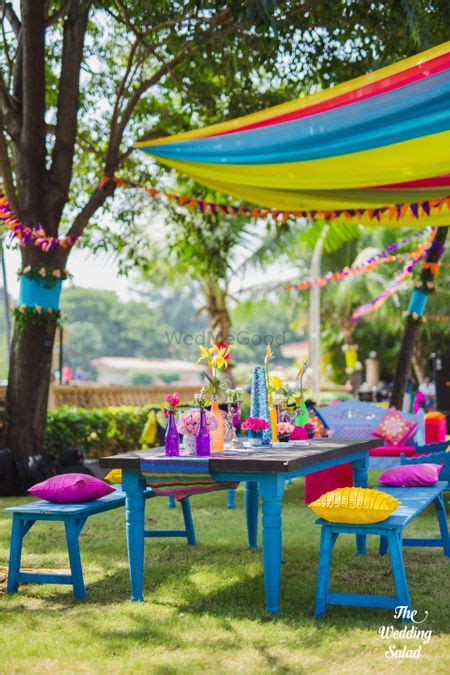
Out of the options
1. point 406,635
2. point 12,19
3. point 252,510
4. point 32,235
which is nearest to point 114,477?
point 252,510

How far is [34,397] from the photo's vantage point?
7934 mm

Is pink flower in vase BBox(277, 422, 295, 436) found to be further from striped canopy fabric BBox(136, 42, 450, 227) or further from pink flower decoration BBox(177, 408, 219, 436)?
striped canopy fabric BBox(136, 42, 450, 227)

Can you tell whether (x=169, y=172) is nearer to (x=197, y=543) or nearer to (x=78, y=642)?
(x=197, y=543)

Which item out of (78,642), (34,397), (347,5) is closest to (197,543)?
(78,642)

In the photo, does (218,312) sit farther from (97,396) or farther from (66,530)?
(66,530)

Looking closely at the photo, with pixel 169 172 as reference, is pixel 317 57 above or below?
above

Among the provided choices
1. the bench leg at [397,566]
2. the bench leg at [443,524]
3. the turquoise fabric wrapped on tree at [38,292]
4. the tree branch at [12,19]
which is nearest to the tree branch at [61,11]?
the tree branch at [12,19]

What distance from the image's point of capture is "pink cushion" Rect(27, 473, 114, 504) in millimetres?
4305

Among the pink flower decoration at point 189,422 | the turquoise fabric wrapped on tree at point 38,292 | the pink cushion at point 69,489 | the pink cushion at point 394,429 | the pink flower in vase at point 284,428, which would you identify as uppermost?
the turquoise fabric wrapped on tree at point 38,292

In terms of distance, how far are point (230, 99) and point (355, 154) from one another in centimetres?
339

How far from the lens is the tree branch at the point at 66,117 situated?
26.0 feet

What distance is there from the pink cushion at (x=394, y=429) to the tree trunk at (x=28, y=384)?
3123mm

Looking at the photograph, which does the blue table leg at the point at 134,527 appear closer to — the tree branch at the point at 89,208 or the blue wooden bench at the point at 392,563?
the blue wooden bench at the point at 392,563

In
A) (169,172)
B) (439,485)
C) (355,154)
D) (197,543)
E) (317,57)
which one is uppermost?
(317,57)
